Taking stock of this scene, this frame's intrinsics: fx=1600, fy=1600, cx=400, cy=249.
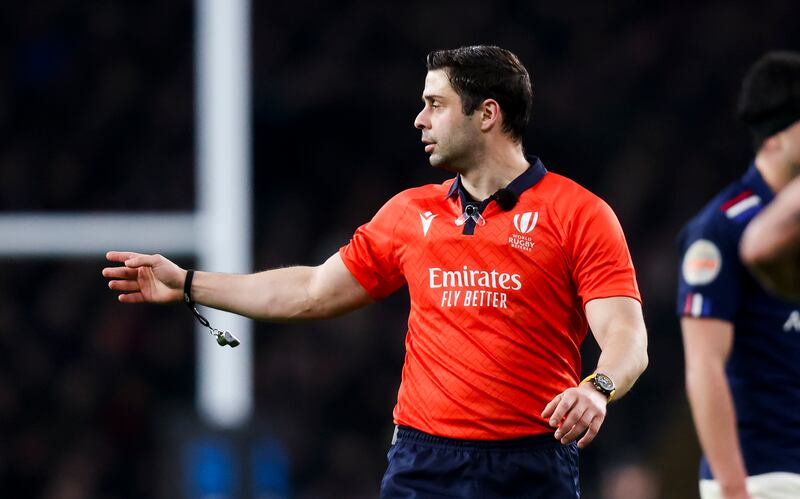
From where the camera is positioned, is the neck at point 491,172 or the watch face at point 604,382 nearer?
the watch face at point 604,382

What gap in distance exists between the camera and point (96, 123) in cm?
1034

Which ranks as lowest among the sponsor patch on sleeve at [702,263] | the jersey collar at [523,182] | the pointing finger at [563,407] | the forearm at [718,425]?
the forearm at [718,425]

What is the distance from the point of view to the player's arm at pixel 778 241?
2.26 meters

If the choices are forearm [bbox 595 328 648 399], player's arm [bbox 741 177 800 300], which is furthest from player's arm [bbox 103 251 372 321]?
player's arm [bbox 741 177 800 300]

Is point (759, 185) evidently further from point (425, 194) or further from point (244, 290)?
point (244, 290)

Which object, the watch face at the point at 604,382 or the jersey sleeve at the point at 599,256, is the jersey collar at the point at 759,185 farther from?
the watch face at the point at 604,382

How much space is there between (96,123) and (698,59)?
13.7 feet

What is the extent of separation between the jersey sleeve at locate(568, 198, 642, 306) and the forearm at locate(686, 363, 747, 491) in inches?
10.0

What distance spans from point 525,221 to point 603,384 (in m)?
0.54

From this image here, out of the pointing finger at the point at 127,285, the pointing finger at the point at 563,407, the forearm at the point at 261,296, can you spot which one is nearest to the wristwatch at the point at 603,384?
the pointing finger at the point at 563,407

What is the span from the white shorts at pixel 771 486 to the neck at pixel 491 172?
2.93 feet

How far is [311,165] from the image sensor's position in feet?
34.8

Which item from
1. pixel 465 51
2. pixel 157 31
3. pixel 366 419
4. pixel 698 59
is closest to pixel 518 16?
pixel 698 59

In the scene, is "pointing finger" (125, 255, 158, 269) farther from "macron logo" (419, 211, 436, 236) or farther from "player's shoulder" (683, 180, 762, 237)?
"player's shoulder" (683, 180, 762, 237)
